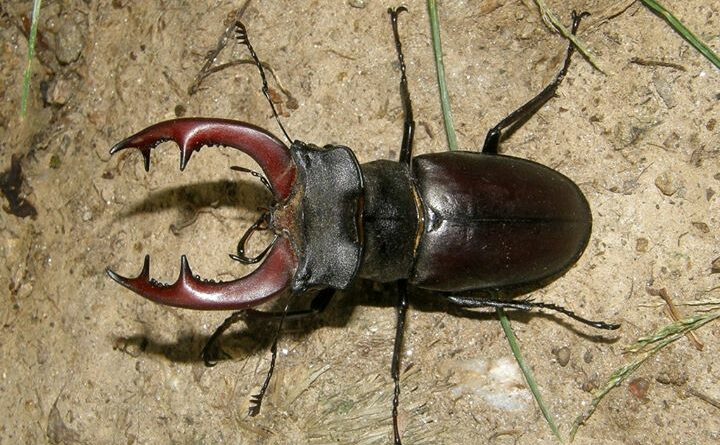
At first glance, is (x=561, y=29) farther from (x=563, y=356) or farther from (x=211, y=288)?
(x=211, y=288)

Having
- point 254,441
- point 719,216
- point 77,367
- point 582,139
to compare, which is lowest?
point 254,441

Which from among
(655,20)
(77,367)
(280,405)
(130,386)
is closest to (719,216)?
(655,20)

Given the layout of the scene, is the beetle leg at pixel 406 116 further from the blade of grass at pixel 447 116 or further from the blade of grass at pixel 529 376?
the blade of grass at pixel 529 376

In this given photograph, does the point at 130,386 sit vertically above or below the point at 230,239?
below

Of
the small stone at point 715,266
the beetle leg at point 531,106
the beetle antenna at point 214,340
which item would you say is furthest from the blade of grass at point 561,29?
the beetle antenna at point 214,340

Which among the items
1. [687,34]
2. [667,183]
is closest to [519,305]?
[667,183]

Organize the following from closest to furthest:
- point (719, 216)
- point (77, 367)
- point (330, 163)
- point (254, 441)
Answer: point (330, 163) < point (719, 216) < point (254, 441) < point (77, 367)

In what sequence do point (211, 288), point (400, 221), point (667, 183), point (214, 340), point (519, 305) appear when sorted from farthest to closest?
point (214, 340) → point (667, 183) → point (519, 305) → point (400, 221) → point (211, 288)

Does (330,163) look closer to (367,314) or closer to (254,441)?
(367,314)
